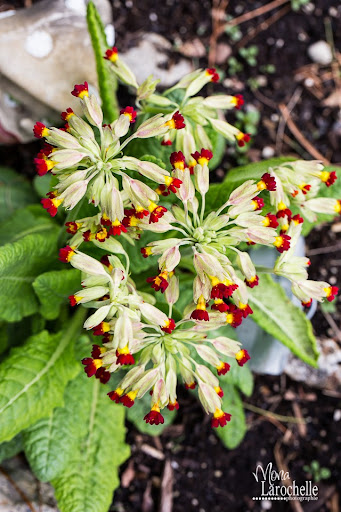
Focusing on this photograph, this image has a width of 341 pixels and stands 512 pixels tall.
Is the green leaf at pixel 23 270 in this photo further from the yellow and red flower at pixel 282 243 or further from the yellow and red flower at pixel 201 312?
the yellow and red flower at pixel 282 243

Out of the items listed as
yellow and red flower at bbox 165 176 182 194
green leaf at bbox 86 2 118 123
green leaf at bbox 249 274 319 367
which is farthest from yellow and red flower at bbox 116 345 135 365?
green leaf at bbox 86 2 118 123

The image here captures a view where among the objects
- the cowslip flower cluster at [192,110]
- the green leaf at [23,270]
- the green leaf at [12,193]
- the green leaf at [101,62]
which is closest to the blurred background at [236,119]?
the green leaf at [12,193]

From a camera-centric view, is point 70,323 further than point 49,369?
Yes

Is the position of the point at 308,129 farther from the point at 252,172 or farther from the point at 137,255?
the point at 137,255

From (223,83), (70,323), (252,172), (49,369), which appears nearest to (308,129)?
(223,83)

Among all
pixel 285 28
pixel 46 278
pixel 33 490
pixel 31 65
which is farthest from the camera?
pixel 285 28

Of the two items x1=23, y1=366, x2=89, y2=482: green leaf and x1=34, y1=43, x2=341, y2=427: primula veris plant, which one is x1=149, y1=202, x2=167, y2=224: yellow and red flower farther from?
x1=23, y1=366, x2=89, y2=482: green leaf
